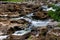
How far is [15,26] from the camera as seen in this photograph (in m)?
12.0

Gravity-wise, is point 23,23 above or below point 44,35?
below

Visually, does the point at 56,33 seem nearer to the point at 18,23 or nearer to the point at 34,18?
the point at 18,23

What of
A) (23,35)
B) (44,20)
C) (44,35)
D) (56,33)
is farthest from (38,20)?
(56,33)

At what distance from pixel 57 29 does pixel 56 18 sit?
4.93m

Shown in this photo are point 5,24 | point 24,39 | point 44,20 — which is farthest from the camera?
point 44,20

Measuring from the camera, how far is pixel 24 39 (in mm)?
9258

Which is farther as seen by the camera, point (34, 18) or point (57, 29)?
point (34, 18)

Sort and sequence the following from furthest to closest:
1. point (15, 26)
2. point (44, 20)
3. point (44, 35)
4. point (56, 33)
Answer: point (44, 20) < point (15, 26) < point (44, 35) < point (56, 33)

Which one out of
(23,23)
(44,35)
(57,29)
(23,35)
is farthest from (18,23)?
(57,29)

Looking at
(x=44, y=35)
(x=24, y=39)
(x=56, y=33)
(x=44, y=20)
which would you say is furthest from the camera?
(x=44, y=20)

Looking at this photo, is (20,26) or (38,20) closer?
(20,26)

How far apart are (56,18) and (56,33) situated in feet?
16.4

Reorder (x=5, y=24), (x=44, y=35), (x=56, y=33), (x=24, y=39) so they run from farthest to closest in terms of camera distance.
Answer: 1. (x=5, y=24)
2. (x=24, y=39)
3. (x=44, y=35)
4. (x=56, y=33)

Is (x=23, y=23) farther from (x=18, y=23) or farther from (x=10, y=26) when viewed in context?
(x=10, y=26)
